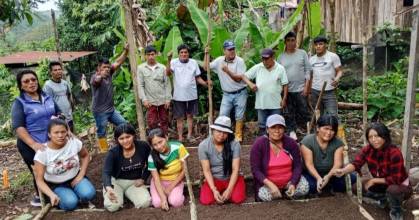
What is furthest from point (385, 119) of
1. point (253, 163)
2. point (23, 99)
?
point (23, 99)

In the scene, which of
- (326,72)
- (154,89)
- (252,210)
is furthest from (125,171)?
(326,72)

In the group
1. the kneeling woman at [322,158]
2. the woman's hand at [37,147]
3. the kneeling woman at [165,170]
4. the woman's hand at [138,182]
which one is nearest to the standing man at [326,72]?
the kneeling woman at [322,158]

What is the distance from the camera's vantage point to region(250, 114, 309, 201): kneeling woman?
4172 millimetres

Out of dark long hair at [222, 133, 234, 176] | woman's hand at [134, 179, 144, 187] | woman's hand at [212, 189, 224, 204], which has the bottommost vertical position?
woman's hand at [212, 189, 224, 204]

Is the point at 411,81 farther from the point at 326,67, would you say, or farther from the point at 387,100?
the point at 387,100

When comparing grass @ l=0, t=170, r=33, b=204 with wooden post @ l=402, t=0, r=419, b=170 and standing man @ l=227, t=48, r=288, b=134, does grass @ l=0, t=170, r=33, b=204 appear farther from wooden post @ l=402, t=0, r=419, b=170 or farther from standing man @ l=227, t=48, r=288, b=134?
wooden post @ l=402, t=0, r=419, b=170

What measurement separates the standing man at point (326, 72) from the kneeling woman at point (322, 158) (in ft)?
5.00

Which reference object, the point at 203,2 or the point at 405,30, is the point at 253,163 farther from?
the point at 405,30

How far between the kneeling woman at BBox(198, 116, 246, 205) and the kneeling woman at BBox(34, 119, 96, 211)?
48.5 inches

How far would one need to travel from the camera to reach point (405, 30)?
9.07 metres

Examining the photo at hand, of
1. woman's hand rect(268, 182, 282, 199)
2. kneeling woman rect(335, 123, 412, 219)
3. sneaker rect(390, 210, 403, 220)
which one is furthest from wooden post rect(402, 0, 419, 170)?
woman's hand rect(268, 182, 282, 199)

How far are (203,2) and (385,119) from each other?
367 cm

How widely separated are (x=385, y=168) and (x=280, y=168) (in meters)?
0.99

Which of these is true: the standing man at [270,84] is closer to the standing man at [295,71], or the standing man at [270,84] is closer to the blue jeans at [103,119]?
the standing man at [295,71]
